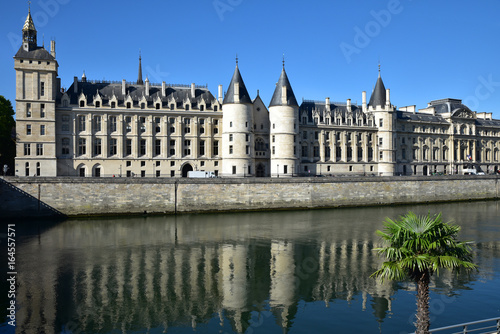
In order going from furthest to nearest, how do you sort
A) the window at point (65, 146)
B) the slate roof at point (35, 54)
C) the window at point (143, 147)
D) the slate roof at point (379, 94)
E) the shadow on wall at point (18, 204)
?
the slate roof at point (379, 94)
the window at point (143, 147)
the window at point (65, 146)
the slate roof at point (35, 54)
the shadow on wall at point (18, 204)

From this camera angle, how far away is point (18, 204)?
42.4 meters

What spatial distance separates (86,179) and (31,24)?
22.3 meters

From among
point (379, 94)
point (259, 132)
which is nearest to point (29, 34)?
point (259, 132)

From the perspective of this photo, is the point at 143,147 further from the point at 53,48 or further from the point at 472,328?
the point at 472,328

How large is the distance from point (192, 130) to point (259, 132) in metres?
9.70

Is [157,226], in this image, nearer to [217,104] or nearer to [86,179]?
[86,179]

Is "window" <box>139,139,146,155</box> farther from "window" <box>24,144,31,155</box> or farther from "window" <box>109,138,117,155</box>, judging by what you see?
"window" <box>24,144,31,155</box>

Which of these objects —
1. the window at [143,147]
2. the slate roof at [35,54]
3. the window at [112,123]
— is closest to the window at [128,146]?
the window at [143,147]

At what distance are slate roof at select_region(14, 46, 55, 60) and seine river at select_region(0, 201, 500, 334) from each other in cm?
2436

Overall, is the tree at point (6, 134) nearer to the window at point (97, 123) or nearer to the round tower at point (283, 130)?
the window at point (97, 123)

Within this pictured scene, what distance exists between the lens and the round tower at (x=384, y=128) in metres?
71.1

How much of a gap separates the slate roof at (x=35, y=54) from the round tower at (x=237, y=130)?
21.9 metres

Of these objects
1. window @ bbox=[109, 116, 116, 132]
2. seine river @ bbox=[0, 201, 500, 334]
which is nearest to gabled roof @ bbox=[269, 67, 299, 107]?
window @ bbox=[109, 116, 116, 132]

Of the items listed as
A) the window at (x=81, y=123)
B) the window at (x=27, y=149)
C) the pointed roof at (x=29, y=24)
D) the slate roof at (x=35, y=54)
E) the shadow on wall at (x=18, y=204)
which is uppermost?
the pointed roof at (x=29, y=24)
